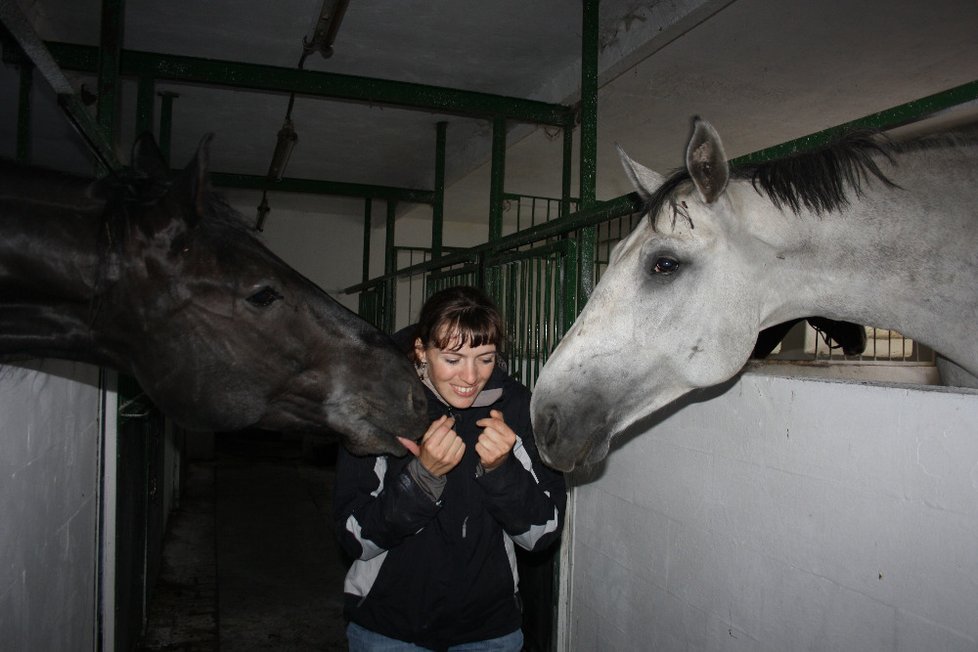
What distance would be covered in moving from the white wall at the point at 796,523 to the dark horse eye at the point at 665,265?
474mm

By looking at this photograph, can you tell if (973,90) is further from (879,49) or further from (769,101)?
(769,101)

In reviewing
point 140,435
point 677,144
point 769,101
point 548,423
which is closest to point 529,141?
point 677,144

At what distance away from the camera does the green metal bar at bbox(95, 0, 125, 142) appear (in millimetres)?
2508

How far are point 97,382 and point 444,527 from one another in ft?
5.15

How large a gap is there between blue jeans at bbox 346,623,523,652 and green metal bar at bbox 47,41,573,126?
3.21 metres

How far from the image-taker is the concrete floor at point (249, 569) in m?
3.78

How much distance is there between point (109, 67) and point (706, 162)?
8.09ft

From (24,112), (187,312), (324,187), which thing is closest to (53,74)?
(24,112)

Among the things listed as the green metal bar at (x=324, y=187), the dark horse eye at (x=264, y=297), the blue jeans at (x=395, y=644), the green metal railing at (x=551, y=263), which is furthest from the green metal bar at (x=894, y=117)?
the green metal bar at (x=324, y=187)

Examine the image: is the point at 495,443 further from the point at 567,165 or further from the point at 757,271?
the point at 567,165

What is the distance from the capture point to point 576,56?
4266 millimetres

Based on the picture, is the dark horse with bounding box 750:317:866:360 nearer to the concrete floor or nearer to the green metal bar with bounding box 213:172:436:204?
the concrete floor

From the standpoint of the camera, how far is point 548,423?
5.73 ft

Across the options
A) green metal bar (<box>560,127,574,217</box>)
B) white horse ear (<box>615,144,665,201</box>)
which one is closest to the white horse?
white horse ear (<box>615,144,665,201</box>)
